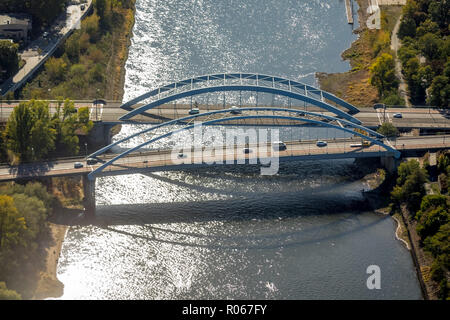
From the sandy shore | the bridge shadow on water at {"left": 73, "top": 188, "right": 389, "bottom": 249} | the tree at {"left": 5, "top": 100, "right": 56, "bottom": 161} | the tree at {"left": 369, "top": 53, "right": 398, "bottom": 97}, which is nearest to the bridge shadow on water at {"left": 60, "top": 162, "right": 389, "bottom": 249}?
the bridge shadow on water at {"left": 73, "top": 188, "right": 389, "bottom": 249}

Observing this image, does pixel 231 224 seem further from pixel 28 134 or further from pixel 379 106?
pixel 379 106

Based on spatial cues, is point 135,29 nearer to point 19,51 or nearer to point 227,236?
point 19,51

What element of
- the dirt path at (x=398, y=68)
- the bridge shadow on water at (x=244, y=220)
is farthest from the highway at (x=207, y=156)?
the dirt path at (x=398, y=68)

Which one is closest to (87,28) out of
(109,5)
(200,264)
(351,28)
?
(109,5)

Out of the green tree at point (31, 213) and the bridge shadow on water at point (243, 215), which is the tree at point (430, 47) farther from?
the green tree at point (31, 213)

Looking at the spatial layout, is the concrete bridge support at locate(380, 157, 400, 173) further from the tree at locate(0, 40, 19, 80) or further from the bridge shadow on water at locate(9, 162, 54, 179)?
the tree at locate(0, 40, 19, 80)

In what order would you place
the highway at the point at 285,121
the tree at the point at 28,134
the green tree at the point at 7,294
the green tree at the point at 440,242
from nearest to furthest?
1. the green tree at the point at 7,294
2. the green tree at the point at 440,242
3. the tree at the point at 28,134
4. the highway at the point at 285,121
